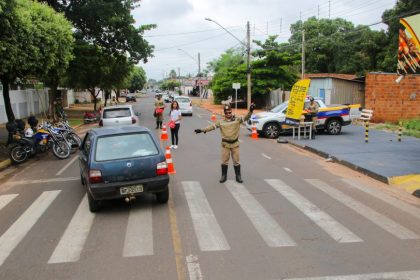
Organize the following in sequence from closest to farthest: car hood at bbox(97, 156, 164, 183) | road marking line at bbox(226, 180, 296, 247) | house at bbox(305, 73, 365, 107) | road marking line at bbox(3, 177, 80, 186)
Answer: road marking line at bbox(226, 180, 296, 247) → car hood at bbox(97, 156, 164, 183) → road marking line at bbox(3, 177, 80, 186) → house at bbox(305, 73, 365, 107)

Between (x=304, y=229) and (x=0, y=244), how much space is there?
4682 mm

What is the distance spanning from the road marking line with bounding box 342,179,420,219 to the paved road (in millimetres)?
24

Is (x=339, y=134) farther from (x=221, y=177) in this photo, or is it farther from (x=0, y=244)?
(x=0, y=244)

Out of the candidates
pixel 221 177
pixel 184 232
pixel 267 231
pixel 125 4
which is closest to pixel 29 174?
pixel 221 177

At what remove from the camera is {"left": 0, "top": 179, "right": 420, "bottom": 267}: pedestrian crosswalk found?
651cm

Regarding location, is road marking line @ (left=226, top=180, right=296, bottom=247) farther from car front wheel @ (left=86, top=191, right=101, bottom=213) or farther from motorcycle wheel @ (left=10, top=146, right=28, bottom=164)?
motorcycle wheel @ (left=10, top=146, right=28, bottom=164)

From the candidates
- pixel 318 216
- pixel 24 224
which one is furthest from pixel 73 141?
pixel 318 216

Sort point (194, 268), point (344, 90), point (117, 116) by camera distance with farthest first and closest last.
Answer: point (344, 90), point (117, 116), point (194, 268)

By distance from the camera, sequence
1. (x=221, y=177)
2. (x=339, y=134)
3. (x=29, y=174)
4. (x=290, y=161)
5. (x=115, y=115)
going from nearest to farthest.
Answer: (x=221, y=177), (x=29, y=174), (x=290, y=161), (x=115, y=115), (x=339, y=134)

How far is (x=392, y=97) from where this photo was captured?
84.0 ft

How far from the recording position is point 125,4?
3466 centimetres

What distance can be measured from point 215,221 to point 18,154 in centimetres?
974

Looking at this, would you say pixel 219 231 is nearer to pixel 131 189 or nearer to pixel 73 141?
pixel 131 189

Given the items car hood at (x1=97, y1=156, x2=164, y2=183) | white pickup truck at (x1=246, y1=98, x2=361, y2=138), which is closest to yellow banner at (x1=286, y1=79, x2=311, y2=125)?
white pickup truck at (x1=246, y1=98, x2=361, y2=138)
